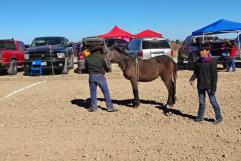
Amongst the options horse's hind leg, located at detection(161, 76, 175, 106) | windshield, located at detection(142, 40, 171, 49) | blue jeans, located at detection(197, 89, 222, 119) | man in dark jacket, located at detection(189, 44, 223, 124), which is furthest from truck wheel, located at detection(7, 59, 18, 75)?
man in dark jacket, located at detection(189, 44, 223, 124)

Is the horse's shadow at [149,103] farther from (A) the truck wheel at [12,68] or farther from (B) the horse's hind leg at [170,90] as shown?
(A) the truck wheel at [12,68]

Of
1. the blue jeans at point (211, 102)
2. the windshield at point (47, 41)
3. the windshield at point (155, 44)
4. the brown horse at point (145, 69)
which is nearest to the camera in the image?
the blue jeans at point (211, 102)

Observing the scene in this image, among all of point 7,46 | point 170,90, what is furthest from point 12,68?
point 170,90

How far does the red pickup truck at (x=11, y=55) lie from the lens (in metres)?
23.5

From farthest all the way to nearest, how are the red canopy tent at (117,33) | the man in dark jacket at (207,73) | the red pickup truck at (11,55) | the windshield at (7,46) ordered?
the red canopy tent at (117,33) < the windshield at (7,46) < the red pickup truck at (11,55) < the man in dark jacket at (207,73)

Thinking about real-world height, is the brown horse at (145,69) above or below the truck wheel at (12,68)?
above

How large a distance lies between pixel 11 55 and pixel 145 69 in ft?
45.6

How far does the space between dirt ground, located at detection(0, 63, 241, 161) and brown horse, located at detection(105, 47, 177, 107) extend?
623mm

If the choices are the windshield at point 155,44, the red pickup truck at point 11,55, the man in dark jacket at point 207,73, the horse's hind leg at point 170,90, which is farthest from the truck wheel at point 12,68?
the man in dark jacket at point 207,73

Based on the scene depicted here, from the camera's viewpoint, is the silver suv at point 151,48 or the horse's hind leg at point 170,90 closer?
the horse's hind leg at point 170,90

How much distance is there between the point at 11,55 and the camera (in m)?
24.0

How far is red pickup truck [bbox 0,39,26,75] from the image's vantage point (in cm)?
2353

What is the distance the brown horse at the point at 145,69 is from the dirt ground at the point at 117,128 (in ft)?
2.04

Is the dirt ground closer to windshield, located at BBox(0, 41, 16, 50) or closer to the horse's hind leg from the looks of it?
the horse's hind leg
